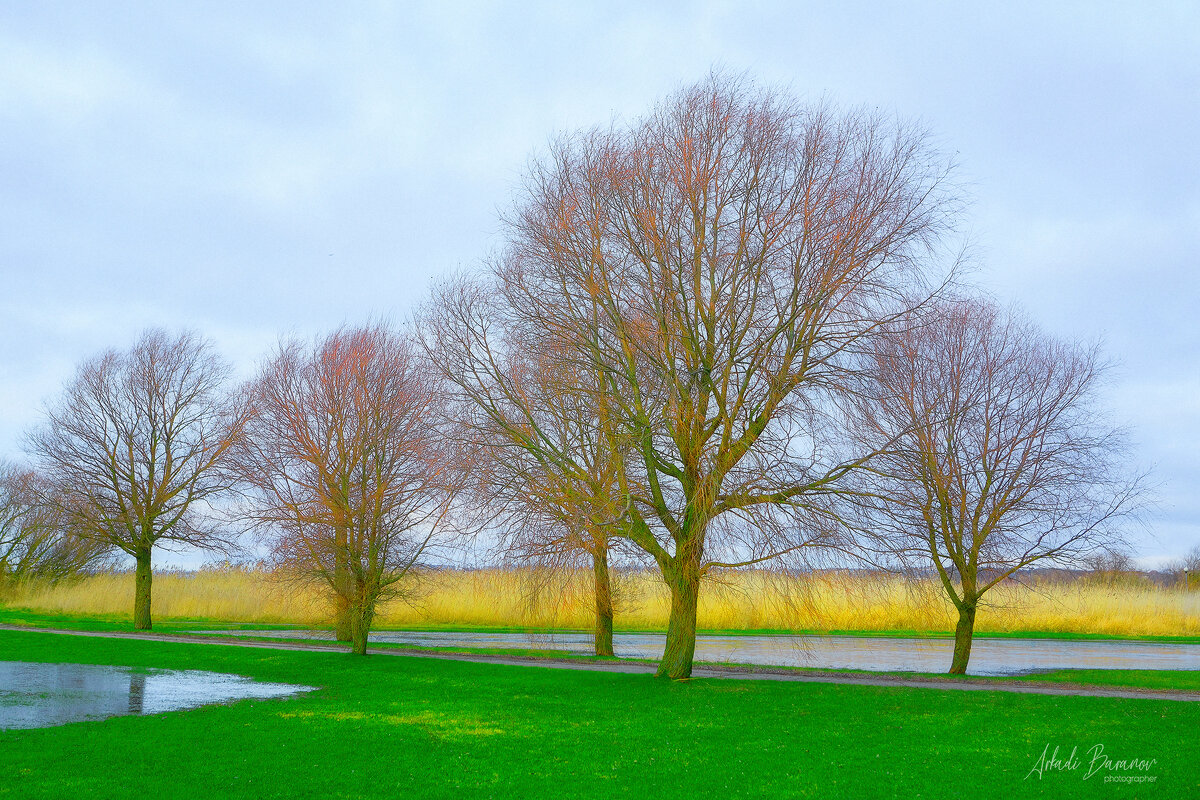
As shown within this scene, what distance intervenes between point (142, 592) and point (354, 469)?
50.3ft

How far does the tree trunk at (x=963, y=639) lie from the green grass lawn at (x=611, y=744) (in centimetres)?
447

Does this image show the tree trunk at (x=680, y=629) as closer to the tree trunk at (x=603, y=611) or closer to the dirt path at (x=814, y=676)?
the dirt path at (x=814, y=676)

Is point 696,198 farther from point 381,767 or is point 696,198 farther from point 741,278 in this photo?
point 381,767

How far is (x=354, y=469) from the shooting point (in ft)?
85.1

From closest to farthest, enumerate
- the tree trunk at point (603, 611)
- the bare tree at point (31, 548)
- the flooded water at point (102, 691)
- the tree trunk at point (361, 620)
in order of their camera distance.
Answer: the flooded water at point (102, 691), the tree trunk at point (603, 611), the tree trunk at point (361, 620), the bare tree at point (31, 548)

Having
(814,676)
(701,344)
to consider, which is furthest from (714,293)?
(814,676)

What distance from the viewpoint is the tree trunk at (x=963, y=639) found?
2086 cm

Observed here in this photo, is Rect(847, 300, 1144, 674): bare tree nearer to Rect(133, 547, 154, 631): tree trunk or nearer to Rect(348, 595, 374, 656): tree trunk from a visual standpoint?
Rect(348, 595, 374, 656): tree trunk

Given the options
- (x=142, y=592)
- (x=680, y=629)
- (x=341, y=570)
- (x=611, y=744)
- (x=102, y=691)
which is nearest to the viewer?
(x=611, y=744)

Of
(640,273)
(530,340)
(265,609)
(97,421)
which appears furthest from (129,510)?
(640,273)

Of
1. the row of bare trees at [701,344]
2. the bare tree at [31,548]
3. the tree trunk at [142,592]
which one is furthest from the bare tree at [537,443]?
the bare tree at [31,548]

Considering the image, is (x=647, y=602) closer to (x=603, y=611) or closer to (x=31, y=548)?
(x=603, y=611)

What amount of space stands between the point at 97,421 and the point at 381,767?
3177cm

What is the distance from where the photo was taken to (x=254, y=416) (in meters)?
31.3
